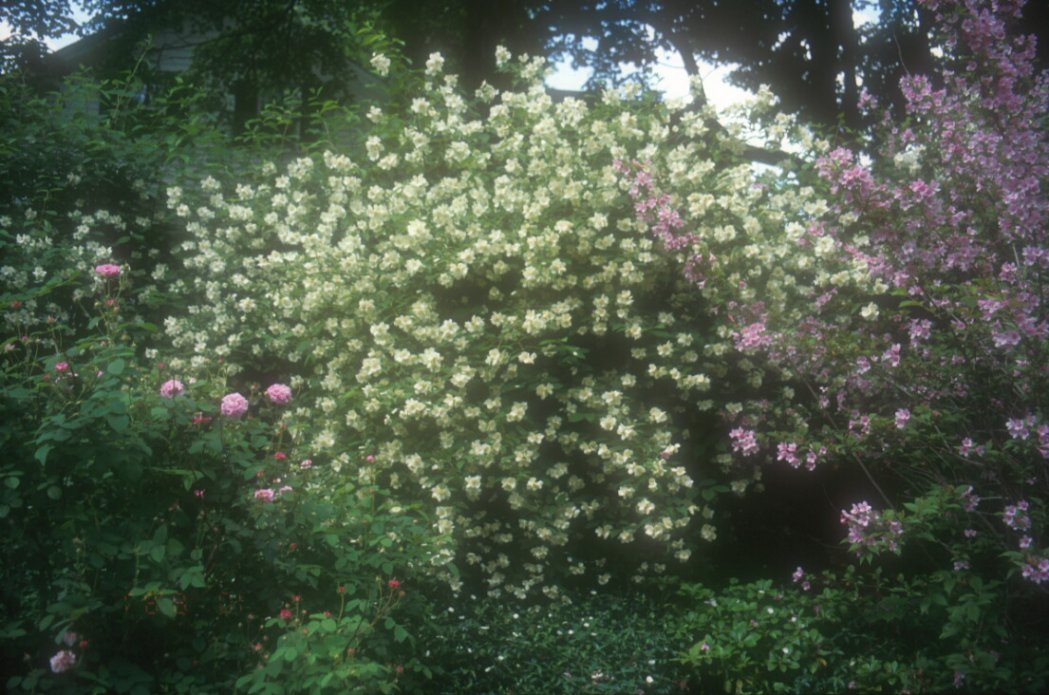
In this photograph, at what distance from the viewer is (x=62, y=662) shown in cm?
264

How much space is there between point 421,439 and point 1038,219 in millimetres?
3345

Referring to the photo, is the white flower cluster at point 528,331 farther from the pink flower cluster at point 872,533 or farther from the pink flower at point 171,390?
the pink flower at point 171,390

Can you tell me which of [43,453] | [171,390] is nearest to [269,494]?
[171,390]

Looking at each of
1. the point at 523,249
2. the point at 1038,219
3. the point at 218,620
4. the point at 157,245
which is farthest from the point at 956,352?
the point at 157,245

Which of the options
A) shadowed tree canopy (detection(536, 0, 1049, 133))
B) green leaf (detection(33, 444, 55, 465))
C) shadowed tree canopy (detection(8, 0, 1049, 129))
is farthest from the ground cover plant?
shadowed tree canopy (detection(536, 0, 1049, 133))

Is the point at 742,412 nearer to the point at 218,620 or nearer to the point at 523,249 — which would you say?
the point at 523,249

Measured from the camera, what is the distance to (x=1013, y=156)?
12.2ft

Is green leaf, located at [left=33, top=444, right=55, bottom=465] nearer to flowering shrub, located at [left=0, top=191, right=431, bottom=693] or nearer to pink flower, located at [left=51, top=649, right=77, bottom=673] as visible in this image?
flowering shrub, located at [left=0, top=191, right=431, bottom=693]

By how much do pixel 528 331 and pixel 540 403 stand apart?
68 cm

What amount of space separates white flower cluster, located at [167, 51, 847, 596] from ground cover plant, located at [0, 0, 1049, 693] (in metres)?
0.03

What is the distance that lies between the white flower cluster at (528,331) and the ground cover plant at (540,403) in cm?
3

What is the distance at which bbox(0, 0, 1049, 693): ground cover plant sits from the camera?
120 inches

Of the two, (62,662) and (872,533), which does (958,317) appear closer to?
(872,533)

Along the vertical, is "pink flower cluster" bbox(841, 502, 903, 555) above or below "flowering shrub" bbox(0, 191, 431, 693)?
below
